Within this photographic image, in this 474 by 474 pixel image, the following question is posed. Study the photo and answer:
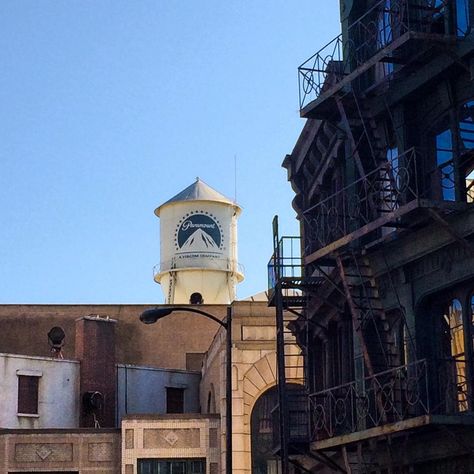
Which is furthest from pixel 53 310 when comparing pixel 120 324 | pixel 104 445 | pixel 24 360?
pixel 104 445

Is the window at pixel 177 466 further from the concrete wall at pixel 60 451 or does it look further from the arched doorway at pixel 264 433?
the arched doorway at pixel 264 433

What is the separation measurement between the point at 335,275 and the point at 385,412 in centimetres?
455

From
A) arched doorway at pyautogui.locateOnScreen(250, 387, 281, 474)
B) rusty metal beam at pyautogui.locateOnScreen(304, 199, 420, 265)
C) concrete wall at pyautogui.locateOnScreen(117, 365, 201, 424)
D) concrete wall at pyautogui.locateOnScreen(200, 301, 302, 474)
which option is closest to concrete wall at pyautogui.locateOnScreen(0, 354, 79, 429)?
concrete wall at pyautogui.locateOnScreen(117, 365, 201, 424)

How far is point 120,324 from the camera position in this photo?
63750mm

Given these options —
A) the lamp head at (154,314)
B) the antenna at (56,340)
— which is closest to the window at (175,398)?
the antenna at (56,340)

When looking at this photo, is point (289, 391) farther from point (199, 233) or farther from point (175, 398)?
point (199, 233)

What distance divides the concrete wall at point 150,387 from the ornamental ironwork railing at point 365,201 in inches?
977

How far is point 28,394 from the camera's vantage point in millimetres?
53938

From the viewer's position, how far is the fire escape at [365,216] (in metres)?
26.8

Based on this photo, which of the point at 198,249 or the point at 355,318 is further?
the point at 198,249

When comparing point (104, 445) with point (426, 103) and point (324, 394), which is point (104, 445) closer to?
point (324, 394)

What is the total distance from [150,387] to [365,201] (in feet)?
95.6

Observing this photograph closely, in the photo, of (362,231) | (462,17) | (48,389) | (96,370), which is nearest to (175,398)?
(96,370)

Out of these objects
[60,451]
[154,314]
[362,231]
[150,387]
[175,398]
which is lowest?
[60,451]
